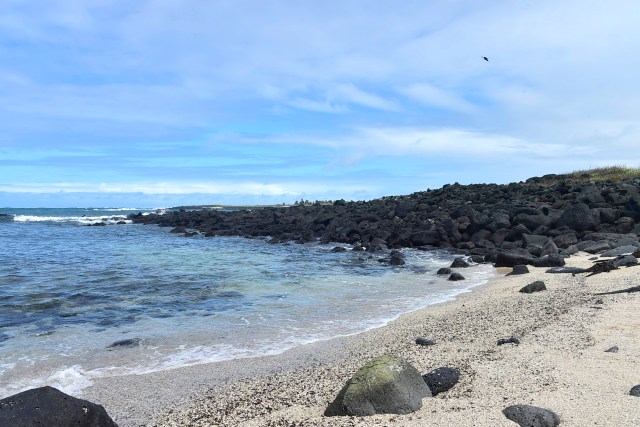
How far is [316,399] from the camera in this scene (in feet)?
16.9

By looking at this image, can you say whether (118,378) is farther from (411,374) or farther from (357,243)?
(357,243)

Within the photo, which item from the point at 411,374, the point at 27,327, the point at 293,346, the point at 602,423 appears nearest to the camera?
the point at 602,423

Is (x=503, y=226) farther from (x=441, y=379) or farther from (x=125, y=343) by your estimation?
(x=441, y=379)

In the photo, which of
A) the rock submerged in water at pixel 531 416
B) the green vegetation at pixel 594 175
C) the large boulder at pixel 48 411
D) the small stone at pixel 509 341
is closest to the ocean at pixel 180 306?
the large boulder at pixel 48 411

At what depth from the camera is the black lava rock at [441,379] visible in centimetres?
497

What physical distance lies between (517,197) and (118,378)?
2914cm

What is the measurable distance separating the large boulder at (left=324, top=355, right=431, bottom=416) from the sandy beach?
10cm

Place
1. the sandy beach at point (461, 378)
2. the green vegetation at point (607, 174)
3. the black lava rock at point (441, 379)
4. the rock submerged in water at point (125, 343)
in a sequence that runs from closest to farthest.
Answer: the sandy beach at point (461, 378) → the black lava rock at point (441, 379) → the rock submerged in water at point (125, 343) → the green vegetation at point (607, 174)

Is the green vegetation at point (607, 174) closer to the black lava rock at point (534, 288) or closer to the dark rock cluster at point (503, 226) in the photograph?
the dark rock cluster at point (503, 226)

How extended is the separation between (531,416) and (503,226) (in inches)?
768

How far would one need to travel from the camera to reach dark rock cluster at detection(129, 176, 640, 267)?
18.6 metres

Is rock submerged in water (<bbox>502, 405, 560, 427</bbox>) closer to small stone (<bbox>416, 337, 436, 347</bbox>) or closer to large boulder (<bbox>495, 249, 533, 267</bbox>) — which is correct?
small stone (<bbox>416, 337, 436, 347</bbox>)

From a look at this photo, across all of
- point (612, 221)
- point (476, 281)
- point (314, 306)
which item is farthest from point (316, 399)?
point (612, 221)

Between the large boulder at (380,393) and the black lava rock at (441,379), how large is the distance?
24 cm
